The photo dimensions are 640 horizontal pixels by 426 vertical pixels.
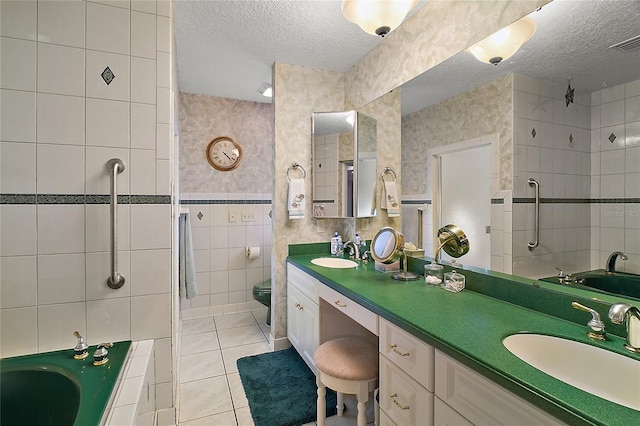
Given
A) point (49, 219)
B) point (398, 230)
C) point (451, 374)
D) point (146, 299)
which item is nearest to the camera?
point (451, 374)

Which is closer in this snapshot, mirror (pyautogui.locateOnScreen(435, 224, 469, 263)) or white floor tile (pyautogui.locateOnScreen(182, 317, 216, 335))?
mirror (pyautogui.locateOnScreen(435, 224, 469, 263))

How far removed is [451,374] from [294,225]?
6.20 feet

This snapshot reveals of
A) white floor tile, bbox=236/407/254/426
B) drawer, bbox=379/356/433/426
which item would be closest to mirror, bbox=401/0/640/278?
drawer, bbox=379/356/433/426

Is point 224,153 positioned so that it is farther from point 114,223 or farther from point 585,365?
point 585,365

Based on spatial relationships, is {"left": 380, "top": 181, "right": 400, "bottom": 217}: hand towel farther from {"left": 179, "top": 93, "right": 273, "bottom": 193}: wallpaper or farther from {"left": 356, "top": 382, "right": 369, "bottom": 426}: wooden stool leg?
{"left": 179, "top": 93, "right": 273, "bottom": 193}: wallpaper

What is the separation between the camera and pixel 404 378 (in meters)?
1.23

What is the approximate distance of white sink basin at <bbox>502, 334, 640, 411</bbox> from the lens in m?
0.88

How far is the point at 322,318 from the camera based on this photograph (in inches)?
80.9

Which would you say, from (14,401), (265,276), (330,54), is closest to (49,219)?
(14,401)

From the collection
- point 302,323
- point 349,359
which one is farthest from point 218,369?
point 349,359

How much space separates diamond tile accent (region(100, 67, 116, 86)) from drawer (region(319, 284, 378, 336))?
1646 mm

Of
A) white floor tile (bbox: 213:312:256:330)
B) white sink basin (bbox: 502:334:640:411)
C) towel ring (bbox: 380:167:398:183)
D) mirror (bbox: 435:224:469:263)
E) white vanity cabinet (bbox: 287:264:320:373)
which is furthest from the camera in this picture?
white floor tile (bbox: 213:312:256:330)

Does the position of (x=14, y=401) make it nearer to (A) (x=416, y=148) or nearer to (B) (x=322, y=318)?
(B) (x=322, y=318)

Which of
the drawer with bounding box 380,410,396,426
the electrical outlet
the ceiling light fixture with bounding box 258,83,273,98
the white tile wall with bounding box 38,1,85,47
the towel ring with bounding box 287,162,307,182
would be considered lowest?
the drawer with bounding box 380,410,396,426
